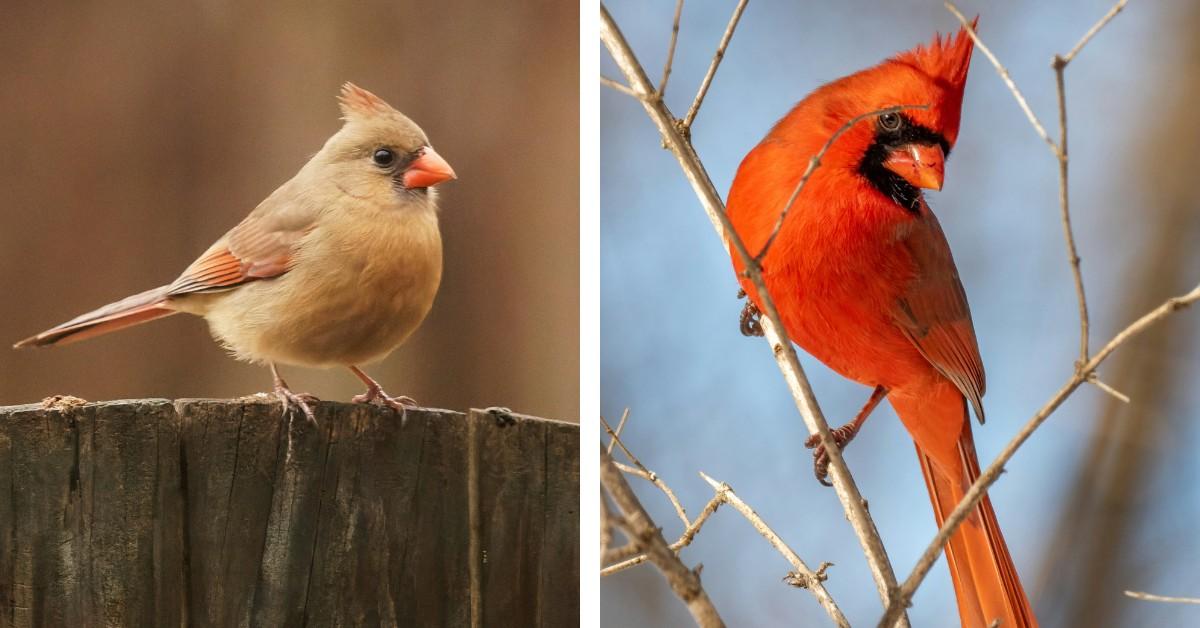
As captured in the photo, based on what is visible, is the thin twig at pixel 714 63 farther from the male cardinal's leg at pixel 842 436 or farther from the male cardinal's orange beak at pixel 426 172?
the male cardinal's leg at pixel 842 436

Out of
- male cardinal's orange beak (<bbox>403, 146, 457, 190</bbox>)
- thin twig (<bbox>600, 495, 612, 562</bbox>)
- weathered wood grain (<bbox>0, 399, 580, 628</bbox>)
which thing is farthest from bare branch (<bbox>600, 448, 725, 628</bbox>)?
male cardinal's orange beak (<bbox>403, 146, 457, 190</bbox>)

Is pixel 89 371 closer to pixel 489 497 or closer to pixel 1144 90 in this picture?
pixel 489 497

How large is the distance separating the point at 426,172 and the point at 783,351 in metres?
0.51

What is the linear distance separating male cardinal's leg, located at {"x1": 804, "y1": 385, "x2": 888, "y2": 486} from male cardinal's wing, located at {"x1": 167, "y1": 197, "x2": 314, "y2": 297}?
0.70 meters

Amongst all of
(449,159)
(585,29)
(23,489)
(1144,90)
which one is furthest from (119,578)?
(1144,90)

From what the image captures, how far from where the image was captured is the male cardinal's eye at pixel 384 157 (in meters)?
1.44

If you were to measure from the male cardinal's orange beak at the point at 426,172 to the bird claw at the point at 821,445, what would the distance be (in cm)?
58

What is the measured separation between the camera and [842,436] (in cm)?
146

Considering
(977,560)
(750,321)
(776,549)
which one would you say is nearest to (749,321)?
(750,321)

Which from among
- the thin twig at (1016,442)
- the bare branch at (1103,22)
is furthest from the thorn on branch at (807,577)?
the bare branch at (1103,22)

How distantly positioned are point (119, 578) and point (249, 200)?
1.72ft

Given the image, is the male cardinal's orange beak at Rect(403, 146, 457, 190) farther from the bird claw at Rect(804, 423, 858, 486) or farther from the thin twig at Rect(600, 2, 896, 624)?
the bird claw at Rect(804, 423, 858, 486)

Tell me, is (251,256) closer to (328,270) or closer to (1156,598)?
(328,270)

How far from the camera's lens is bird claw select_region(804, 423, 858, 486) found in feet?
4.78
